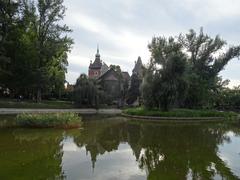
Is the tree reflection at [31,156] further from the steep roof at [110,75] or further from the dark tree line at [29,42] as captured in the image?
the steep roof at [110,75]

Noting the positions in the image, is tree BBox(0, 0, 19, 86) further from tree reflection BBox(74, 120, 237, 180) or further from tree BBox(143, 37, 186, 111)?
tree reflection BBox(74, 120, 237, 180)

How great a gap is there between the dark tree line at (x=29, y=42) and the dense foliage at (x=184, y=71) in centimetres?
1239

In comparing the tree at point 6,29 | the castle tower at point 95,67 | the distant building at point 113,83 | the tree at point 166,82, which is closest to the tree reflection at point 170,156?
the tree at point 166,82

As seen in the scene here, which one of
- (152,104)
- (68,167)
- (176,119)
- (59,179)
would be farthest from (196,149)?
(152,104)

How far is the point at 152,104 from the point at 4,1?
→ 2006 cm

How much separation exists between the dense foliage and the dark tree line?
12.4m

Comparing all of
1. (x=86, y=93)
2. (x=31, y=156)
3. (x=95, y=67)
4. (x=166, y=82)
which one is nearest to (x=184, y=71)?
(x=166, y=82)

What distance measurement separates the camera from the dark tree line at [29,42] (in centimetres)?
3416

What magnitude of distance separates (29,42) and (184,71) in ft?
60.7

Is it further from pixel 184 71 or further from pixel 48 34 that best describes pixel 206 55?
pixel 48 34

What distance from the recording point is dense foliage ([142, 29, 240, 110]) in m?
33.6

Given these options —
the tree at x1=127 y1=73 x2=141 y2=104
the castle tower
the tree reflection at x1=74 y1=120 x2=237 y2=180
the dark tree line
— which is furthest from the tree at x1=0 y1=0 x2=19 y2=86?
the castle tower

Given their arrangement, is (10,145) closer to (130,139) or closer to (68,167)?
(68,167)

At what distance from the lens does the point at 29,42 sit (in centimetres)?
3569
